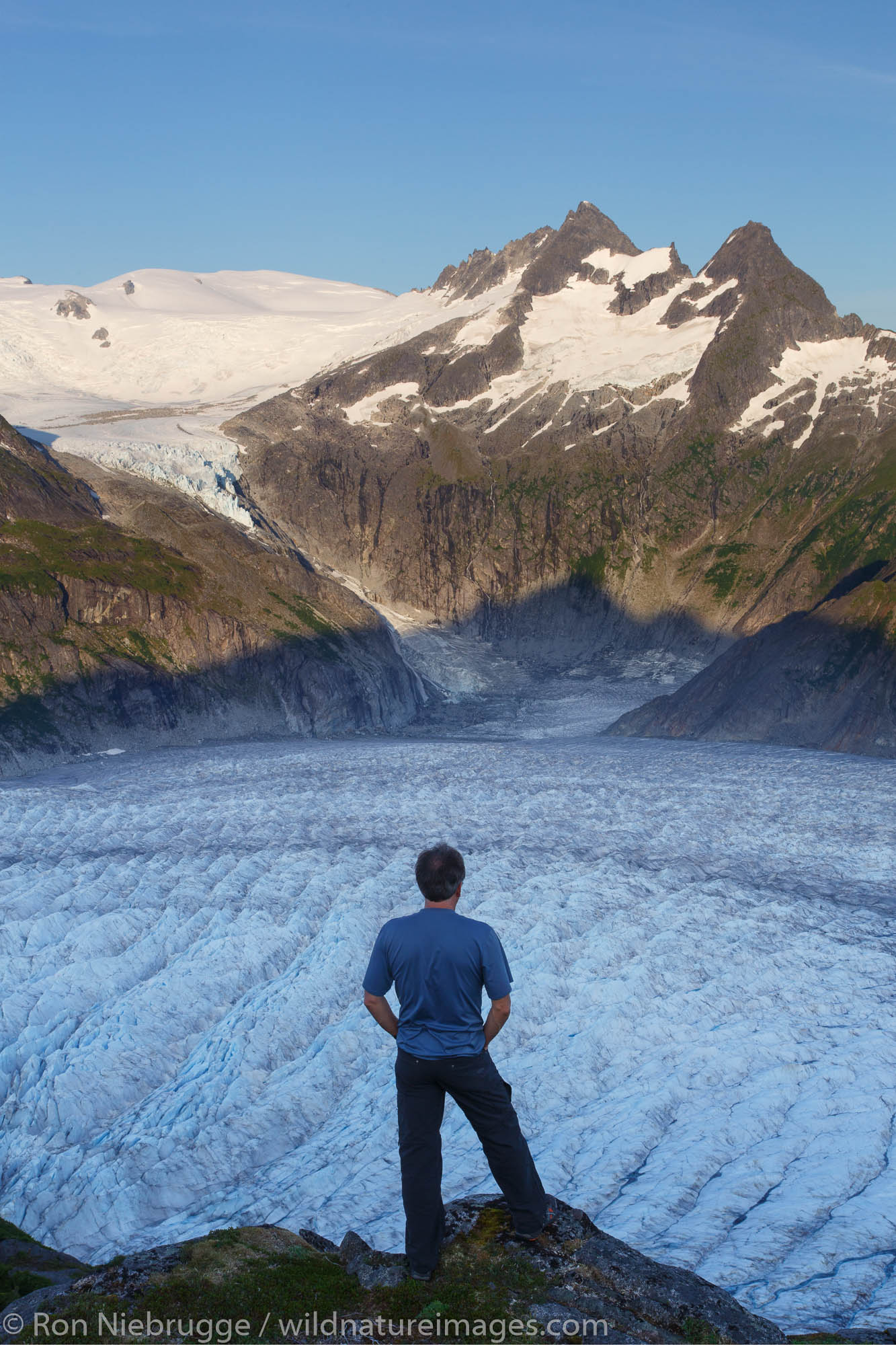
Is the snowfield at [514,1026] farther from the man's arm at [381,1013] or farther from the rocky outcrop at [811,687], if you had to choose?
the rocky outcrop at [811,687]

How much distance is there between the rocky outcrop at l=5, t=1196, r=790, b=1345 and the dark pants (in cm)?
32

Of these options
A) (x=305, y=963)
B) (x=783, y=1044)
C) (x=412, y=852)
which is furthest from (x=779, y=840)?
(x=305, y=963)

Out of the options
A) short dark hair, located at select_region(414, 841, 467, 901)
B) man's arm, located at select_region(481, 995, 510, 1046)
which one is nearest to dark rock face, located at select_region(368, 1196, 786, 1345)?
→ man's arm, located at select_region(481, 995, 510, 1046)

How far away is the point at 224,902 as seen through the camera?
2725cm

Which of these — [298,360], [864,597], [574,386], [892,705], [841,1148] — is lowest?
[841,1148]

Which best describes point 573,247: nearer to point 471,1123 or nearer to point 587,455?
point 587,455

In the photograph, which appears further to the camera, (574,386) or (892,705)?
(574,386)

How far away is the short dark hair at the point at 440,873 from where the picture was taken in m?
8.93

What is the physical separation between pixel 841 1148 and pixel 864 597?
169 ft

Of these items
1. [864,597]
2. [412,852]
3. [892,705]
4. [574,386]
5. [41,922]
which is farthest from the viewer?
[574,386]

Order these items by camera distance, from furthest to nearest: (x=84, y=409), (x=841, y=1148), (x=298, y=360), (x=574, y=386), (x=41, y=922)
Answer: (x=298, y=360), (x=84, y=409), (x=574, y=386), (x=41, y=922), (x=841, y=1148)

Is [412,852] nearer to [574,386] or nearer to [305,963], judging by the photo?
[305,963]

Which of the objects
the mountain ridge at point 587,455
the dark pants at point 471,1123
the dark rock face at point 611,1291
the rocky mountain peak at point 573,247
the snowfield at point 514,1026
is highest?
the rocky mountain peak at point 573,247

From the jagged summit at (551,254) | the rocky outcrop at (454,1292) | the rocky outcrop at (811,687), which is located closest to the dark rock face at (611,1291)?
the rocky outcrop at (454,1292)
